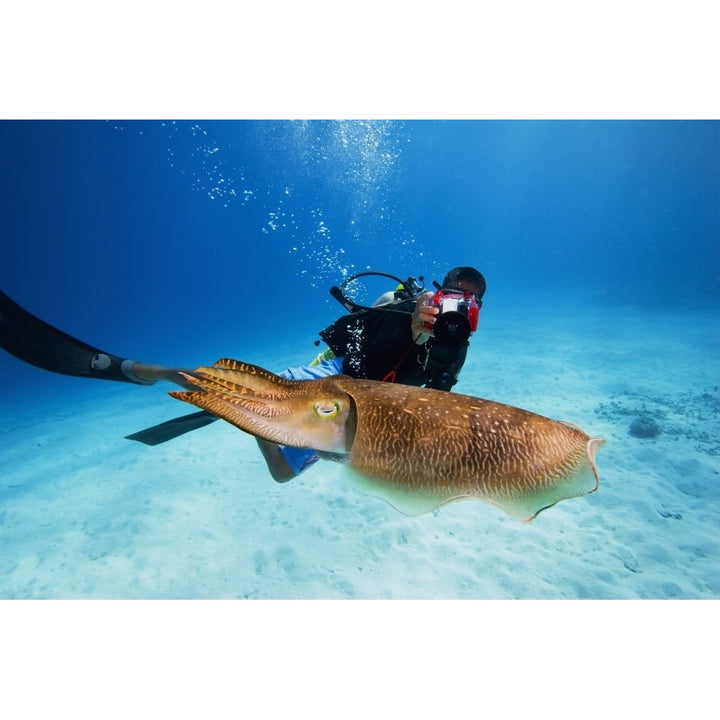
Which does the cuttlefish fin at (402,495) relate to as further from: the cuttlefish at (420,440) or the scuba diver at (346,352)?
the scuba diver at (346,352)

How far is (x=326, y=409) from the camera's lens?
127cm

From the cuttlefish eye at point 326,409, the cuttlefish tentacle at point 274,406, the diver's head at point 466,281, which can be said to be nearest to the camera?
the cuttlefish tentacle at point 274,406

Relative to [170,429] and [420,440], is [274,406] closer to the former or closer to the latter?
[420,440]

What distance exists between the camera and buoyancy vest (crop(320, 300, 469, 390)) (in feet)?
10.3

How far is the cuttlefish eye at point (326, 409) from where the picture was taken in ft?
4.09

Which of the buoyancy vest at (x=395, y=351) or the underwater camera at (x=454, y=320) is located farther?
the buoyancy vest at (x=395, y=351)

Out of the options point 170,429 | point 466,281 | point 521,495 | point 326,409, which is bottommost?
point 170,429

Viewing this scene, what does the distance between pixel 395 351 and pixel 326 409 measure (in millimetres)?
2050

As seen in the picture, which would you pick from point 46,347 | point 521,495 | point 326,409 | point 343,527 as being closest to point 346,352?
point 326,409

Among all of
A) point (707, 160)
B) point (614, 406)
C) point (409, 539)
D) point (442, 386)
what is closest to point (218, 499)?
point (409, 539)

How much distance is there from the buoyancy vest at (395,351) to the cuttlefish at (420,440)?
178 centimetres

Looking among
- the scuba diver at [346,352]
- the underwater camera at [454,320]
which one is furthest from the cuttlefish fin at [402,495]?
the scuba diver at [346,352]

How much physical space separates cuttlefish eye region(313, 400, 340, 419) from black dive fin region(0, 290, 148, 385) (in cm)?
349

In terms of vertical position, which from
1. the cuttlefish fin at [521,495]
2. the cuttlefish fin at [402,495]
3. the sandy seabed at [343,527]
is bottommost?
the sandy seabed at [343,527]
